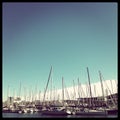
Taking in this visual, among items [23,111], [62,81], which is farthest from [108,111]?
[23,111]

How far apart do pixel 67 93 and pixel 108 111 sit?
11.4m

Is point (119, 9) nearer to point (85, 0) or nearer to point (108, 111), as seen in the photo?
point (85, 0)

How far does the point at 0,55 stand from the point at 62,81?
24.7 m

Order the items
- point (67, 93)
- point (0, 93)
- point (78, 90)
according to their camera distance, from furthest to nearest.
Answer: point (67, 93), point (78, 90), point (0, 93)

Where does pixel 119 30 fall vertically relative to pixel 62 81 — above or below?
above

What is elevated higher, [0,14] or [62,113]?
[0,14]

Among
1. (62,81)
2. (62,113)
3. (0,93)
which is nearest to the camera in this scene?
(0,93)

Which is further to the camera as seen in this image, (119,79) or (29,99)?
(29,99)

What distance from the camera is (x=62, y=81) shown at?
92.3ft

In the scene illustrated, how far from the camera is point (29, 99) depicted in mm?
42125

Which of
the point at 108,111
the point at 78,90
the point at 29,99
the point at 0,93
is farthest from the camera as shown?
the point at 29,99

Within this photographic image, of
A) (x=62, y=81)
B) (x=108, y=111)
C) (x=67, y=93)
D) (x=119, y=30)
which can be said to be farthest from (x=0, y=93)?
(x=67, y=93)

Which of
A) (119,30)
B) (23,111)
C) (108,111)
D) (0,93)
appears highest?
(119,30)

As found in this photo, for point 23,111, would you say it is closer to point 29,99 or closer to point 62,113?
point 29,99
